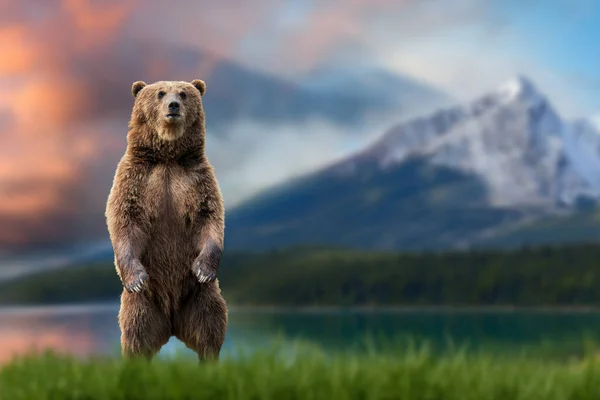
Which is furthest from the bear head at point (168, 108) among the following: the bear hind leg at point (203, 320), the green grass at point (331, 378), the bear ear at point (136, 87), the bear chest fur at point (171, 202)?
the green grass at point (331, 378)

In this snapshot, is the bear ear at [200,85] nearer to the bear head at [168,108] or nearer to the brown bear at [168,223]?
the bear head at [168,108]

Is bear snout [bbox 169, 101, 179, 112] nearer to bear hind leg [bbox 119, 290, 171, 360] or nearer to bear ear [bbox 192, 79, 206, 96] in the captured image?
bear ear [bbox 192, 79, 206, 96]

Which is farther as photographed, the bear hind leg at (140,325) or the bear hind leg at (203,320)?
the bear hind leg at (203,320)

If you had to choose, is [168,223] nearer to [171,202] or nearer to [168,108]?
[171,202]

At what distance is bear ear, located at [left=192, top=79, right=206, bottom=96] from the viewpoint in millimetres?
7605

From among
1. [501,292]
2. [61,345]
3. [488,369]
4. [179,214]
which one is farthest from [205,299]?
[501,292]

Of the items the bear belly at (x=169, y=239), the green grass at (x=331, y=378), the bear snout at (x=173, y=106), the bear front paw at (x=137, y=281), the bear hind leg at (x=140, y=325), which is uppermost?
the bear snout at (x=173, y=106)

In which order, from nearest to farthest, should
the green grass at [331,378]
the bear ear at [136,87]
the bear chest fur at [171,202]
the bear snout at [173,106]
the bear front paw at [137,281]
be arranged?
the green grass at [331,378]
the bear front paw at [137,281]
the bear snout at [173,106]
the bear chest fur at [171,202]
the bear ear at [136,87]

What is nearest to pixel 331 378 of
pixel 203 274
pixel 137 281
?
pixel 203 274

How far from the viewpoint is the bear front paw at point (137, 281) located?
6816 mm

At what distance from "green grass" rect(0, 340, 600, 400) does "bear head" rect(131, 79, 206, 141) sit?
7.50 ft

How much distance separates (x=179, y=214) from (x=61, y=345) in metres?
1.44

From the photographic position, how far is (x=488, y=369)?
5.18m

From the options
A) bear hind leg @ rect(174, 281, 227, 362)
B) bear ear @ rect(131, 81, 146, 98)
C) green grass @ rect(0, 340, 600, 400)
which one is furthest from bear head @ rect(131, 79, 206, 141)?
green grass @ rect(0, 340, 600, 400)
